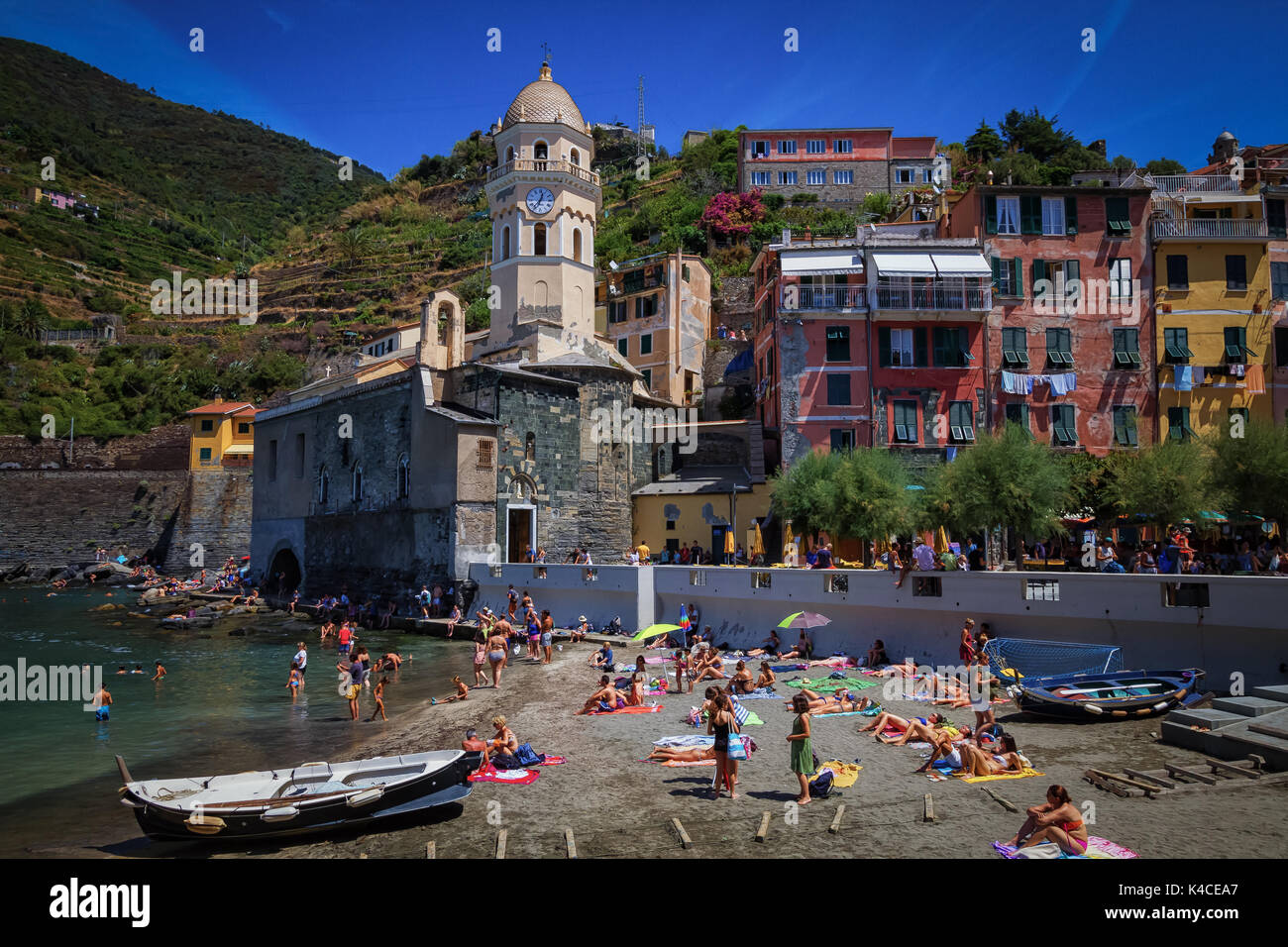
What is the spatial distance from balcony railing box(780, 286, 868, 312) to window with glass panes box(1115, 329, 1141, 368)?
359 inches

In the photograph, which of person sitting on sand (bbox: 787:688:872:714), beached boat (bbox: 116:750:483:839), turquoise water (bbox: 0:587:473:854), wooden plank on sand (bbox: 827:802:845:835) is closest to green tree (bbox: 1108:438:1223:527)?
person sitting on sand (bbox: 787:688:872:714)

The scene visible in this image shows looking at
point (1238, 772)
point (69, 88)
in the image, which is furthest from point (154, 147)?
point (1238, 772)

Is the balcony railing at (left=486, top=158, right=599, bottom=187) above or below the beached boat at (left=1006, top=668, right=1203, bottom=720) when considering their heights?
above

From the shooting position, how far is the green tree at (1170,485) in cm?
2164

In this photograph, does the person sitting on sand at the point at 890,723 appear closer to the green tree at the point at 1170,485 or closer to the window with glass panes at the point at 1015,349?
the green tree at the point at 1170,485

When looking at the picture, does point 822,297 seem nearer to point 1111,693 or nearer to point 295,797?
point 1111,693

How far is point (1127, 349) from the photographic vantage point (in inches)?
1129

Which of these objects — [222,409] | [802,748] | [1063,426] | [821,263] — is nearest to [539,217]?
[821,263]

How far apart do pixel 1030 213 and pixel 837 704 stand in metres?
22.9

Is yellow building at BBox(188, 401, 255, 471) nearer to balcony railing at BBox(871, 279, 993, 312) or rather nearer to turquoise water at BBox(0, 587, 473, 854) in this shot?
turquoise water at BBox(0, 587, 473, 854)

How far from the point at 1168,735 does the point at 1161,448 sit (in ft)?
47.1

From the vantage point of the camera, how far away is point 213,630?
34125 mm

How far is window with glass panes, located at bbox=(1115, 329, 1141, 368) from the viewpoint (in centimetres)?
2852
